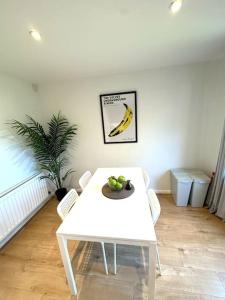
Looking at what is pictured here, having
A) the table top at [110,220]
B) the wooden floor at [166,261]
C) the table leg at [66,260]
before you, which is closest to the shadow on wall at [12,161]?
the wooden floor at [166,261]

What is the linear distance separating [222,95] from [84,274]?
9.29 feet

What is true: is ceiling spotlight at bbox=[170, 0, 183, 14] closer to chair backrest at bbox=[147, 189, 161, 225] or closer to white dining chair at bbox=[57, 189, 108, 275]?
chair backrest at bbox=[147, 189, 161, 225]

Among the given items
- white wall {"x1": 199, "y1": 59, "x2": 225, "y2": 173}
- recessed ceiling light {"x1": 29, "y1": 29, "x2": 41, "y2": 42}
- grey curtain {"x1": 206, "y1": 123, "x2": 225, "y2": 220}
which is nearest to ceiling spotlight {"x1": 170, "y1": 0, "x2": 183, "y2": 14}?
recessed ceiling light {"x1": 29, "y1": 29, "x2": 41, "y2": 42}

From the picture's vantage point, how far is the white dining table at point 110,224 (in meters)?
0.96

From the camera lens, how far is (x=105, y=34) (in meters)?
1.23

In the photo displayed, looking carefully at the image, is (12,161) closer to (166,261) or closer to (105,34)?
(105,34)

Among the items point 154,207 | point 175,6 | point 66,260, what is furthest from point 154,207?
point 175,6

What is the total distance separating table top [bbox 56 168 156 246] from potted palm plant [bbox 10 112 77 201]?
122cm

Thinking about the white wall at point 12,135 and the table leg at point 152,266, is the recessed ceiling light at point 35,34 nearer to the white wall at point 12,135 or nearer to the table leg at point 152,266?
the white wall at point 12,135

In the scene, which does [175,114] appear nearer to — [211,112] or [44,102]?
[211,112]

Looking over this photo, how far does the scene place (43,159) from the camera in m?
2.44

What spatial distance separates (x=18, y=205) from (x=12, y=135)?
1033 millimetres

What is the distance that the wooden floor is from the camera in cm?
125

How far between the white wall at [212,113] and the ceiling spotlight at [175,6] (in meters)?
1.41
